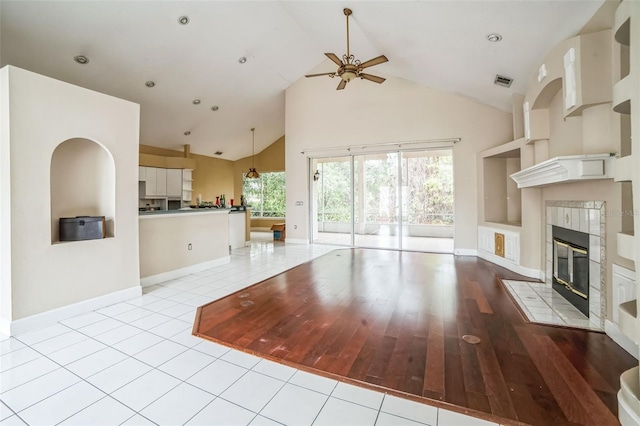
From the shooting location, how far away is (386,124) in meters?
7.08

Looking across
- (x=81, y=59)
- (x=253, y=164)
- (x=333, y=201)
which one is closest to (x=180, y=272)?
(x=81, y=59)

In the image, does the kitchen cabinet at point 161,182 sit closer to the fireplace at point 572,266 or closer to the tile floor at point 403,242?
the tile floor at point 403,242

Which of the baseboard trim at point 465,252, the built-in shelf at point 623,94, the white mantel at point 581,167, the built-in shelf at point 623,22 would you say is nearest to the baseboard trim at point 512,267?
the baseboard trim at point 465,252

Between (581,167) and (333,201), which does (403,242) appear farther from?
(581,167)

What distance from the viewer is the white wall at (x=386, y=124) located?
6266mm

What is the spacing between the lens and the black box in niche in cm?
316

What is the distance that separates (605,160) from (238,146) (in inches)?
393

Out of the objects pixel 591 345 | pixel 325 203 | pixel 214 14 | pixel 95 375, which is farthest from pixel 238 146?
pixel 591 345

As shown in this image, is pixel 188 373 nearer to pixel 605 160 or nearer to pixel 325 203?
Result: pixel 605 160

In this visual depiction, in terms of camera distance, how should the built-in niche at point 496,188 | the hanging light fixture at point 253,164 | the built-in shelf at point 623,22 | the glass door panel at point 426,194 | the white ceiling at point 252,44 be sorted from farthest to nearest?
the hanging light fixture at point 253,164 → the glass door panel at point 426,194 → the built-in niche at point 496,188 → the white ceiling at point 252,44 → the built-in shelf at point 623,22

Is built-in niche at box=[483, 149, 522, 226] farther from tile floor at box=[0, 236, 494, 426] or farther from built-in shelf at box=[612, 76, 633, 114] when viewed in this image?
tile floor at box=[0, 236, 494, 426]

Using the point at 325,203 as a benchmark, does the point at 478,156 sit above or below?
above

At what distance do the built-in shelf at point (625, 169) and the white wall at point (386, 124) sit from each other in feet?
15.9

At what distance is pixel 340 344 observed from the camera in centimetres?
243
